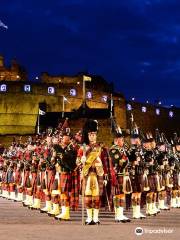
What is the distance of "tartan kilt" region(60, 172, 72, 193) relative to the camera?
10.7 m

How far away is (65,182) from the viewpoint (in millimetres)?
10742

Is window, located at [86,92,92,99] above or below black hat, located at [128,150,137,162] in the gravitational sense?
above

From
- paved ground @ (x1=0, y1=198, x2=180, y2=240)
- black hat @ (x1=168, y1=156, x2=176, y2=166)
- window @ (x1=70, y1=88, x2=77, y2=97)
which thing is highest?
window @ (x1=70, y1=88, x2=77, y2=97)

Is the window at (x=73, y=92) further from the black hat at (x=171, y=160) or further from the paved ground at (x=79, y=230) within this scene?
the paved ground at (x=79, y=230)

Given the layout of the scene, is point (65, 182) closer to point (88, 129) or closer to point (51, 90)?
point (88, 129)

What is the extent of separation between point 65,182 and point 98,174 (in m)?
1.30

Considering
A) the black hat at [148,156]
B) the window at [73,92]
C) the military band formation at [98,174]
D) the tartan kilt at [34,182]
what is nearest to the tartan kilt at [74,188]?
the military band formation at [98,174]

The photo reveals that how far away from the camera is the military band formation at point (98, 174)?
9648 millimetres

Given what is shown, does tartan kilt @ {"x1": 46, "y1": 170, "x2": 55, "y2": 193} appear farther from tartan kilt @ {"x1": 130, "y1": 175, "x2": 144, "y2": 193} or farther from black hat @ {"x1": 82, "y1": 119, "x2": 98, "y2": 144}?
black hat @ {"x1": 82, "y1": 119, "x2": 98, "y2": 144}

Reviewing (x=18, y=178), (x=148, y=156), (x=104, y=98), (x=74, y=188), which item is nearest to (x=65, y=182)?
(x=74, y=188)

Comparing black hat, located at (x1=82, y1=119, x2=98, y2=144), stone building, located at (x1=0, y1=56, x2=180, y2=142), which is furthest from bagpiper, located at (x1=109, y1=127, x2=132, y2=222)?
stone building, located at (x1=0, y1=56, x2=180, y2=142)

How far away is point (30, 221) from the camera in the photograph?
10023 millimetres

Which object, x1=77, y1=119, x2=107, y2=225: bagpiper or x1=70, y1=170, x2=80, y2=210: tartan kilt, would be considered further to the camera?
x1=70, y1=170, x2=80, y2=210: tartan kilt

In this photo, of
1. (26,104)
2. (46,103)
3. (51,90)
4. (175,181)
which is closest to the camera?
(175,181)
